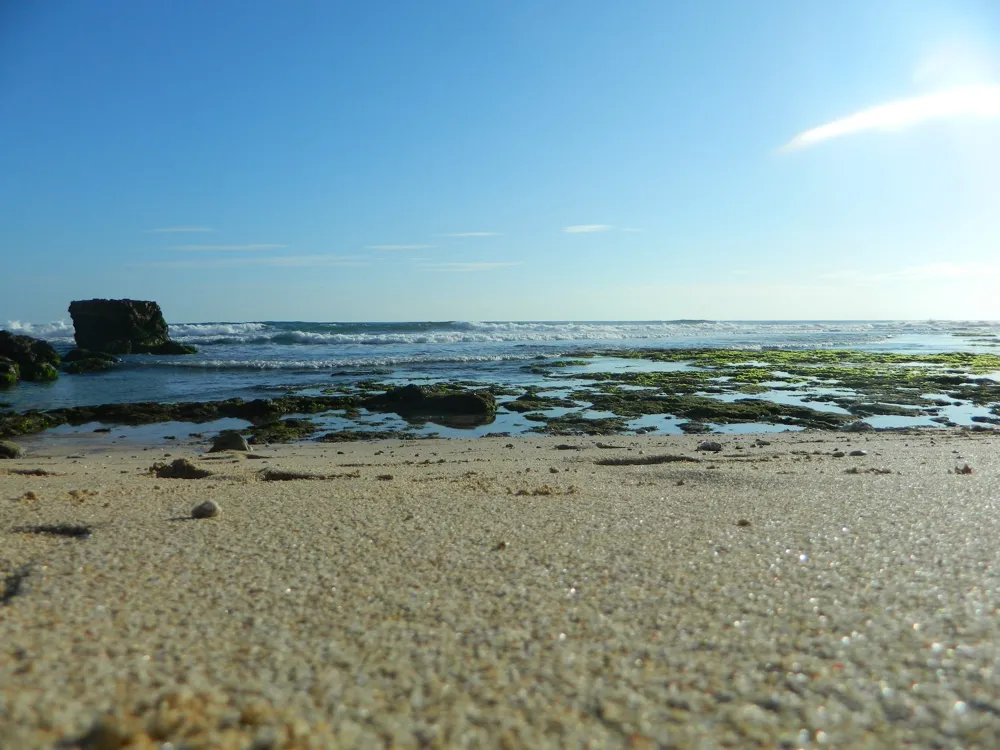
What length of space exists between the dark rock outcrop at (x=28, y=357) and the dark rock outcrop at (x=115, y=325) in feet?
32.8

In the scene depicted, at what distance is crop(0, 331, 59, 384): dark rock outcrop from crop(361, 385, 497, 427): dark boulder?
13.6 meters

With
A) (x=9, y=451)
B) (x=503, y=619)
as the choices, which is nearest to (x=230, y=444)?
(x=9, y=451)

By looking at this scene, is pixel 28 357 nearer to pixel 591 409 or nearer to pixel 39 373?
pixel 39 373

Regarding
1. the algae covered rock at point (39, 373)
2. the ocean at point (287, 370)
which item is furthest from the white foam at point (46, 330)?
the algae covered rock at point (39, 373)

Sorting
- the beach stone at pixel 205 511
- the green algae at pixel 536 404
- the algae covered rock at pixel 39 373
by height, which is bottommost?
the green algae at pixel 536 404

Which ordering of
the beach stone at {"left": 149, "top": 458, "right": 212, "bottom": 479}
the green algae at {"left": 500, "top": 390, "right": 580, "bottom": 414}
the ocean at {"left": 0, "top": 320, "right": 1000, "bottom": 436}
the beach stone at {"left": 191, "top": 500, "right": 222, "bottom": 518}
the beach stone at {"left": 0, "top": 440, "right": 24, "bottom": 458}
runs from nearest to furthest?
the beach stone at {"left": 191, "top": 500, "right": 222, "bottom": 518} → the beach stone at {"left": 149, "top": 458, "right": 212, "bottom": 479} → the beach stone at {"left": 0, "top": 440, "right": 24, "bottom": 458} → the green algae at {"left": 500, "top": 390, "right": 580, "bottom": 414} → the ocean at {"left": 0, "top": 320, "right": 1000, "bottom": 436}

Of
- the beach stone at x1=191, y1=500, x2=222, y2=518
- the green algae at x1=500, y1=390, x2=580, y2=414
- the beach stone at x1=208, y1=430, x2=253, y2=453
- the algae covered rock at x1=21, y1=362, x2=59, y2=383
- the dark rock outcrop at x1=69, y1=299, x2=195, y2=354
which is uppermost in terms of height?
the dark rock outcrop at x1=69, y1=299, x2=195, y2=354

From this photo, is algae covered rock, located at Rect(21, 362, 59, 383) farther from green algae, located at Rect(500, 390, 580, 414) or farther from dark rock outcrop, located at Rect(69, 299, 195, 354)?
green algae, located at Rect(500, 390, 580, 414)

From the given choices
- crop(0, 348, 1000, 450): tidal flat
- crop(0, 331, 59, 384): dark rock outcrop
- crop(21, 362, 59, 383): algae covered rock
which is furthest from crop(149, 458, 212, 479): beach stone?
crop(21, 362, 59, 383): algae covered rock

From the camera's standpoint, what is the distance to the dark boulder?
11.7 meters

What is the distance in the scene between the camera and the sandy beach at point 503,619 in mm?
1609

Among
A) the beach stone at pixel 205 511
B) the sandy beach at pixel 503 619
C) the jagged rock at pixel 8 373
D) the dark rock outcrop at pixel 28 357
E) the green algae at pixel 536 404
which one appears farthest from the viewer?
the dark rock outcrop at pixel 28 357

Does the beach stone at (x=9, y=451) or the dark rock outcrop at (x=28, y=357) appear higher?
the dark rock outcrop at (x=28, y=357)

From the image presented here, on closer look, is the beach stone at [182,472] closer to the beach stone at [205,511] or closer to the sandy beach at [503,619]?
the sandy beach at [503,619]
